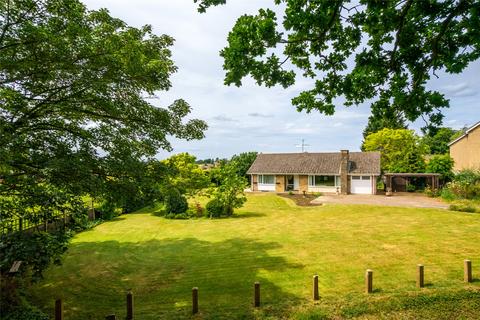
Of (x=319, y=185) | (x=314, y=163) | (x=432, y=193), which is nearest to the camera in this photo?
(x=432, y=193)

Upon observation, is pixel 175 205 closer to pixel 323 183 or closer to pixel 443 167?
pixel 323 183

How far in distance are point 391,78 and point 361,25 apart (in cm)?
170

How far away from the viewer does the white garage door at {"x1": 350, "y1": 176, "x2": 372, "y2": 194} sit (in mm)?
36094

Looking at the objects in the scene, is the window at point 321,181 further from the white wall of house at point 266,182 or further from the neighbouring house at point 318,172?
the white wall of house at point 266,182

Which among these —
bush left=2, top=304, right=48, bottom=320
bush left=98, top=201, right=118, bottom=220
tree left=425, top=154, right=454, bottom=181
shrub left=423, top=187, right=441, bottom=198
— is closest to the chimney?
shrub left=423, top=187, right=441, bottom=198

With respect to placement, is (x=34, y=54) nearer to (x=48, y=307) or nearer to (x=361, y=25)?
(x=48, y=307)

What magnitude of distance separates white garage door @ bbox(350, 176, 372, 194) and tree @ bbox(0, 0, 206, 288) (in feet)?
102

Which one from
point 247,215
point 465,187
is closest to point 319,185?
point 465,187

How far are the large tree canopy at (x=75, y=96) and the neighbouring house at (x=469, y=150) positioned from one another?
40203mm

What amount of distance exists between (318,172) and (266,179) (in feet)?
24.6

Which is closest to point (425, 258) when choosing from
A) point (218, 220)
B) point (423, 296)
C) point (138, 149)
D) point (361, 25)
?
point (423, 296)

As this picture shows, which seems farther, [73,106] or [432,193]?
[432,193]

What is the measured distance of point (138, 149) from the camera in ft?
32.6

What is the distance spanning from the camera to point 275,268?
1228 centimetres
